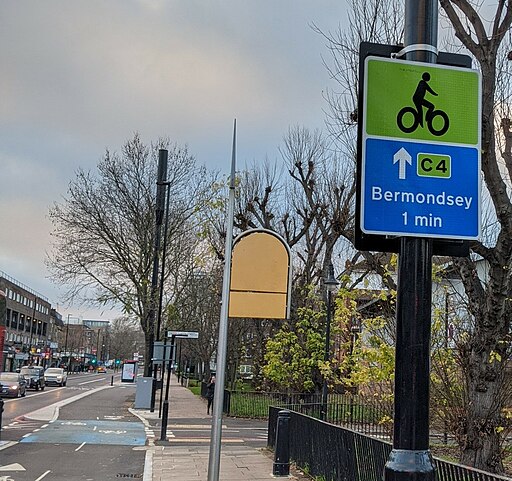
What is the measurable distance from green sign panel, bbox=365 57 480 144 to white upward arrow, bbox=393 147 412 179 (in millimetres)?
86

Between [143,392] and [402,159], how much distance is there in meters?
30.1

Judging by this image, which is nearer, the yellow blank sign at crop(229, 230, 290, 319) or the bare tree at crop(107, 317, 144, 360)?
the yellow blank sign at crop(229, 230, 290, 319)

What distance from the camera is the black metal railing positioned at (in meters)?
7.36

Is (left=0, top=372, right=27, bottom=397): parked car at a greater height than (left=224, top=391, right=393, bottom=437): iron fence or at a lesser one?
lesser

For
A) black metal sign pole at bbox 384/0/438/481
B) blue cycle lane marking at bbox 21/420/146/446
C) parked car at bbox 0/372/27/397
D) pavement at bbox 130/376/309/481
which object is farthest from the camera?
parked car at bbox 0/372/27/397

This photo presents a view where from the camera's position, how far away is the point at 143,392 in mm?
31875

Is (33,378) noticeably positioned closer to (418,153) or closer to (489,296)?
(489,296)

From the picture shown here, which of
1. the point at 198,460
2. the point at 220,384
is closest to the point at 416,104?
→ the point at 220,384

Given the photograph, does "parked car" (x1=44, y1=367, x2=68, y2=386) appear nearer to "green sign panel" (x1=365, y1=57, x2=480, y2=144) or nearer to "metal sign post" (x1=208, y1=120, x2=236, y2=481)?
"metal sign post" (x1=208, y1=120, x2=236, y2=481)

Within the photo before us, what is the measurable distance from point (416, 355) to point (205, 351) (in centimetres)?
5088

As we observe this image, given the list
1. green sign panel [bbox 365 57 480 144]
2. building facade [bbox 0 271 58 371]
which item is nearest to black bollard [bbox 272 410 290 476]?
green sign panel [bbox 365 57 480 144]

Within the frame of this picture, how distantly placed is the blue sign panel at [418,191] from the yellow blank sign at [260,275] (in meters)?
4.42

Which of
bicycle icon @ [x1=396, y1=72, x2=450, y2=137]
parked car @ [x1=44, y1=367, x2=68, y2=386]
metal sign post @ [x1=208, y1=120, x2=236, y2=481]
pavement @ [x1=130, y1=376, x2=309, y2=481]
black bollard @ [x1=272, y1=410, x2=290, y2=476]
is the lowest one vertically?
parked car @ [x1=44, y1=367, x2=68, y2=386]

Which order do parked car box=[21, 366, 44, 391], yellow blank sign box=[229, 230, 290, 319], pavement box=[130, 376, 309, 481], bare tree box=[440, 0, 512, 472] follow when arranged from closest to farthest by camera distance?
yellow blank sign box=[229, 230, 290, 319]
bare tree box=[440, 0, 512, 472]
pavement box=[130, 376, 309, 481]
parked car box=[21, 366, 44, 391]
